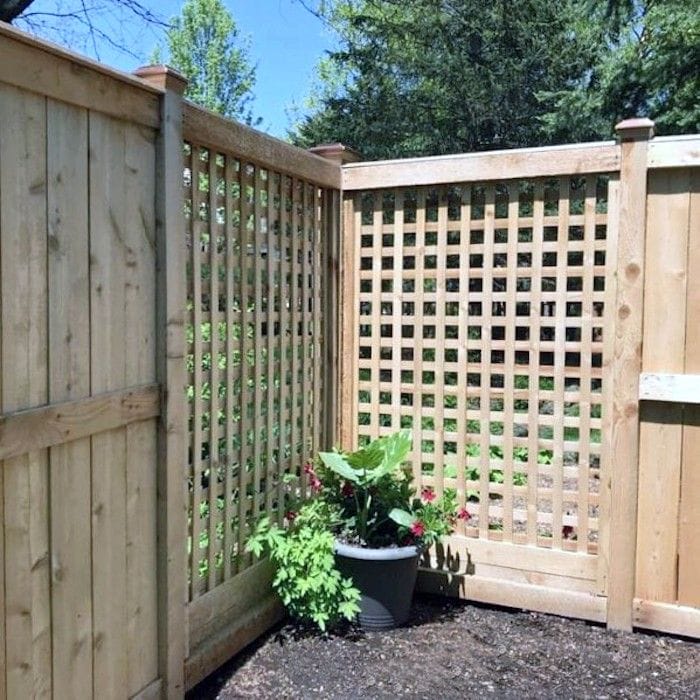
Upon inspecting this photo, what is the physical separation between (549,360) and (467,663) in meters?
1.22

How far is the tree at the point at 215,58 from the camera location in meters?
19.1

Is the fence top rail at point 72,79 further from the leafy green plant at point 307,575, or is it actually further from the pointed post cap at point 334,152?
the leafy green plant at point 307,575

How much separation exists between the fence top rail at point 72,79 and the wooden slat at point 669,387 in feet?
6.31

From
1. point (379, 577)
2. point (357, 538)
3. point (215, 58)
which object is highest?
point (215, 58)

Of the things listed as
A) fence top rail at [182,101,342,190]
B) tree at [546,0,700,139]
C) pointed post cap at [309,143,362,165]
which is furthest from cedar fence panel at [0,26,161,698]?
tree at [546,0,700,139]

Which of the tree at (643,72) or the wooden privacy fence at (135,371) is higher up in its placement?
the tree at (643,72)

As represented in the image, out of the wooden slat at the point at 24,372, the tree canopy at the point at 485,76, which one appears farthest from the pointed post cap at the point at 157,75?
the tree canopy at the point at 485,76

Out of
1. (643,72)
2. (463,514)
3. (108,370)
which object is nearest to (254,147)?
(108,370)

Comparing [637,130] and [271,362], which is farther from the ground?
[637,130]

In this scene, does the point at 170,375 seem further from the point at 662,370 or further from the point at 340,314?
the point at 662,370

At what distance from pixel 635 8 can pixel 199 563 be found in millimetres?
7527

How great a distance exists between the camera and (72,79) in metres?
1.76

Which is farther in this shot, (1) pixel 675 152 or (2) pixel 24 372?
(1) pixel 675 152

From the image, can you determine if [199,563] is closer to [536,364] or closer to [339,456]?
[339,456]
